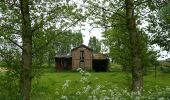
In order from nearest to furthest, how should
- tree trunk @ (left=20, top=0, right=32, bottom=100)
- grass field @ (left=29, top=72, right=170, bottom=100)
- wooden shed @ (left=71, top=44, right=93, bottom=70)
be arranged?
1. grass field @ (left=29, top=72, right=170, bottom=100)
2. tree trunk @ (left=20, top=0, right=32, bottom=100)
3. wooden shed @ (left=71, top=44, right=93, bottom=70)

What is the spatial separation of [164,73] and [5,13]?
7327 cm

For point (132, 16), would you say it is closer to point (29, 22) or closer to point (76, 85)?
point (29, 22)

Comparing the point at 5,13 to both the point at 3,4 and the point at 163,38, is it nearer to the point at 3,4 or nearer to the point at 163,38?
the point at 3,4

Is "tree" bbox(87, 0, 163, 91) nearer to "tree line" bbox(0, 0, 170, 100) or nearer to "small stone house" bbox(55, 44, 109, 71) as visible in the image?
"tree line" bbox(0, 0, 170, 100)

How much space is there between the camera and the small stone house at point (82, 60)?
364 feet

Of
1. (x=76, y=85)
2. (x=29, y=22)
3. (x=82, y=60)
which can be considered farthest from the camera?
(x=82, y=60)

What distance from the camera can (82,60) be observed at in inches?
4449

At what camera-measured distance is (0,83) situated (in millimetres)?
25422

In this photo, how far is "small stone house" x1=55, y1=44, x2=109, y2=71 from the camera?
111 meters

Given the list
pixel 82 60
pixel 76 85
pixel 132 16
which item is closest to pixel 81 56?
pixel 82 60

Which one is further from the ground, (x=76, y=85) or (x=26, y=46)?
(x=26, y=46)

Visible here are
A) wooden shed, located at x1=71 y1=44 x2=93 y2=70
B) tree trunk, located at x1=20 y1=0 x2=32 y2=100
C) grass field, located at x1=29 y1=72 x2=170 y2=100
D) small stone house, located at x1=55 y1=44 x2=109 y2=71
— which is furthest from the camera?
wooden shed, located at x1=71 y1=44 x2=93 y2=70

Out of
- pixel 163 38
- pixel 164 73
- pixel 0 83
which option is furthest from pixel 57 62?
pixel 0 83

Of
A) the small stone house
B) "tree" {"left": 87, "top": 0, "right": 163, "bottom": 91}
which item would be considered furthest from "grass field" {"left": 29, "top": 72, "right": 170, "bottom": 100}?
the small stone house
